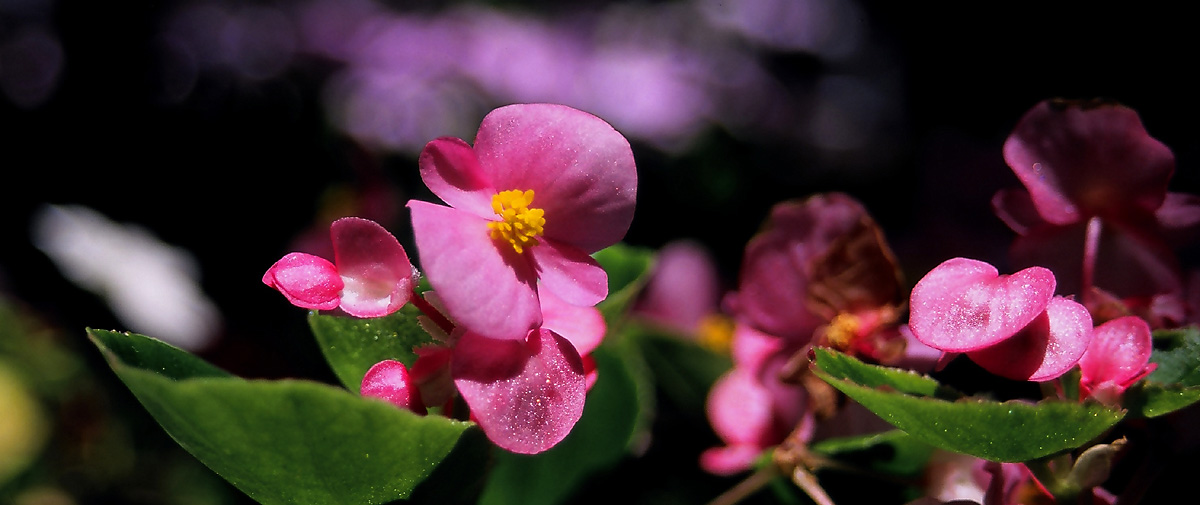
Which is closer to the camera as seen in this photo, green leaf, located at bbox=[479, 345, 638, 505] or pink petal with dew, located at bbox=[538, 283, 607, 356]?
pink petal with dew, located at bbox=[538, 283, 607, 356]

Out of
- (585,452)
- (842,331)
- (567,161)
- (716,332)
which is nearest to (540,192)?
(567,161)

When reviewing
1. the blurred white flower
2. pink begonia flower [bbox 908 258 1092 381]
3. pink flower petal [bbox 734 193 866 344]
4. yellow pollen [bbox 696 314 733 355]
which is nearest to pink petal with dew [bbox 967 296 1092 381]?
pink begonia flower [bbox 908 258 1092 381]

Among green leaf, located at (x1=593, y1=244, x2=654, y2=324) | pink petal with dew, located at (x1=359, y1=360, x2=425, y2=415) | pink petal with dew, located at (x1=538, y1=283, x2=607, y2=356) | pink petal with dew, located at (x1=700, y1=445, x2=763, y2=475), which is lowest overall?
pink petal with dew, located at (x1=700, y1=445, x2=763, y2=475)

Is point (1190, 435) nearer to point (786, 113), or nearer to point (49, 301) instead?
point (786, 113)

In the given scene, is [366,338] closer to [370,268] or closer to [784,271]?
[370,268]

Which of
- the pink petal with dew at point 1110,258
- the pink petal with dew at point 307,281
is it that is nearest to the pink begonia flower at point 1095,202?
the pink petal with dew at point 1110,258

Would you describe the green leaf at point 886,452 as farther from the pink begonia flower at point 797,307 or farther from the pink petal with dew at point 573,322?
the pink petal with dew at point 573,322

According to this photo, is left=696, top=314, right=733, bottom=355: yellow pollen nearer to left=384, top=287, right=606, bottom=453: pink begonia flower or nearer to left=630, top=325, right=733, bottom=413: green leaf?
left=630, top=325, right=733, bottom=413: green leaf
